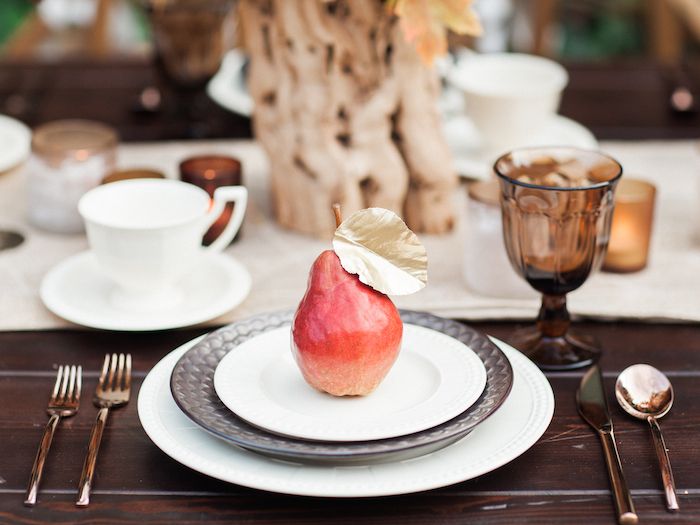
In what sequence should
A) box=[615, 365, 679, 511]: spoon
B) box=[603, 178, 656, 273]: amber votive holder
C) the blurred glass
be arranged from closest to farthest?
box=[615, 365, 679, 511]: spoon
box=[603, 178, 656, 273]: amber votive holder
the blurred glass

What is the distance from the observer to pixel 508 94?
1.27 m

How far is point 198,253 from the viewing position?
0.97 metres

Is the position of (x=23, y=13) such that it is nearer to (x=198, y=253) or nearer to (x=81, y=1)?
(x=81, y=1)

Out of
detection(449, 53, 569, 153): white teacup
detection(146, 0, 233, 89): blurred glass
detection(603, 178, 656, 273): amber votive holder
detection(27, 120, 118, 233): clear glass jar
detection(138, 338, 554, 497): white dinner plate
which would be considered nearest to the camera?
detection(138, 338, 554, 497): white dinner plate

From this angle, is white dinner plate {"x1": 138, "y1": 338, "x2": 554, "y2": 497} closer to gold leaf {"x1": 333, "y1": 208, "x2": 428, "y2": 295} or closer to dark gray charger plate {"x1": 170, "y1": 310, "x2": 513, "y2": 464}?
dark gray charger plate {"x1": 170, "y1": 310, "x2": 513, "y2": 464}

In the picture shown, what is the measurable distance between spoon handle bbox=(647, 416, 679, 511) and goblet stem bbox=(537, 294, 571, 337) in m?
0.15

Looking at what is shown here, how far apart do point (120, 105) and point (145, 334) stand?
28.7 inches

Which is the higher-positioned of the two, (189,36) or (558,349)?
(189,36)

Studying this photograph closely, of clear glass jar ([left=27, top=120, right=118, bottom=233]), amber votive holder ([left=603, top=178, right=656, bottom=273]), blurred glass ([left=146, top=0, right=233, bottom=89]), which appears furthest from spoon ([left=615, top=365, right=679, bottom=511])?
blurred glass ([left=146, top=0, right=233, bottom=89])

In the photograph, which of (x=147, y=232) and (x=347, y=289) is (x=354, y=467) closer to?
(x=347, y=289)

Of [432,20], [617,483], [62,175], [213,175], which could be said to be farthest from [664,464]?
[62,175]

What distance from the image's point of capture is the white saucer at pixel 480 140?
1288mm

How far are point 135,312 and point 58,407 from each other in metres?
0.18

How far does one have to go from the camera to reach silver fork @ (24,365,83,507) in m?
0.67
